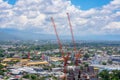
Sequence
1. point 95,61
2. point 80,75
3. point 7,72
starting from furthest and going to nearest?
point 95,61, point 7,72, point 80,75

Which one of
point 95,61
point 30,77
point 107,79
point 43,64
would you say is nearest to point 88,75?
point 107,79

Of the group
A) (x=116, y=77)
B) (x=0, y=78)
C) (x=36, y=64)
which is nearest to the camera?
(x=116, y=77)

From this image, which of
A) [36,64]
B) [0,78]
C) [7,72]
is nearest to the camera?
[0,78]

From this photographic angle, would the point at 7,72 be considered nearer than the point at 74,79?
No

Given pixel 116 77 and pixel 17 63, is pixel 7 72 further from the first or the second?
pixel 116 77

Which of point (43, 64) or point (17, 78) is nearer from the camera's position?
point (17, 78)

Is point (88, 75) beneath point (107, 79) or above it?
above

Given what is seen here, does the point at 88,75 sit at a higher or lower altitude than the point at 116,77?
higher

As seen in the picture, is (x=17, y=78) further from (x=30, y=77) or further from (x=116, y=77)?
(x=116, y=77)

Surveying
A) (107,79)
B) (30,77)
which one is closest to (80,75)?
(107,79)
